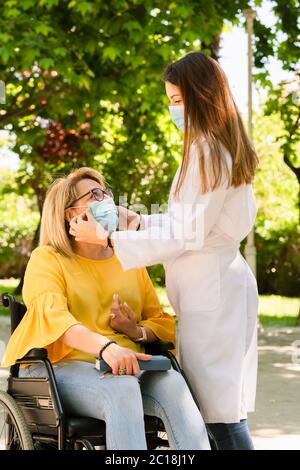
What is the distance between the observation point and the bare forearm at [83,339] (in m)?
3.41

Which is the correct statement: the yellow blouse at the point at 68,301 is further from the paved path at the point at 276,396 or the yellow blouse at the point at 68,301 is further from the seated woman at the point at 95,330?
the paved path at the point at 276,396

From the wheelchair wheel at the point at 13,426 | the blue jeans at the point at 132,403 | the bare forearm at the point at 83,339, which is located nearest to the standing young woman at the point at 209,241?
the blue jeans at the point at 132,403

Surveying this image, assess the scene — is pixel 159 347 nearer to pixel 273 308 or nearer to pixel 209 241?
pixel 209 241

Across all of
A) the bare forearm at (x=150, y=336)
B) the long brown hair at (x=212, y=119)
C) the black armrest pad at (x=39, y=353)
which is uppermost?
the long brown hair at (x=212, y=119)

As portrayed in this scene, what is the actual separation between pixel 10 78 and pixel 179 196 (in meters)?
10.6

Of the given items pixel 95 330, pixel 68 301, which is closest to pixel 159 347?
pixel 95 330

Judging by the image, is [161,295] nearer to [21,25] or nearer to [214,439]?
[21,25]

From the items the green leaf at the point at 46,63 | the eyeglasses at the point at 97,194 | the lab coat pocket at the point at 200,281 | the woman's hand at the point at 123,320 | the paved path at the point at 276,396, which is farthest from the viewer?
the green leaf at the point at 46,63

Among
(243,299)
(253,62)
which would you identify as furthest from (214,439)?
(253,62)

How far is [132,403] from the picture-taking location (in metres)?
3.26

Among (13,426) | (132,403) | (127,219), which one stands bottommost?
(13,426)

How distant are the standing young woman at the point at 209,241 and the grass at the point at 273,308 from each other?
8308 mm

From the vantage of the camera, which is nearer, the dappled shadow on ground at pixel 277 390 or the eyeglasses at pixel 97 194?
the eyeglasses at pixel 97 194

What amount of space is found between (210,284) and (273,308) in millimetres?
14269
